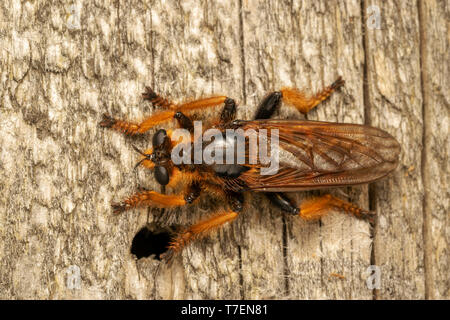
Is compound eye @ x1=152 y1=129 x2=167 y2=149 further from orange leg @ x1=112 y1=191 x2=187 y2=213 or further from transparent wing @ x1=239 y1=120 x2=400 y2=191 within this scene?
transparent wing @ x1=239 y1=120 x2=400 y2=191

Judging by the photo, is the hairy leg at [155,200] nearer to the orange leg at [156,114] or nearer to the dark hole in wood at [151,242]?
the dark hole in wood at [151,242]

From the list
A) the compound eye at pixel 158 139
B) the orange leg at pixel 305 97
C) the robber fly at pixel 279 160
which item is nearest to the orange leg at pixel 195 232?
the robber fly at pixel 279 160

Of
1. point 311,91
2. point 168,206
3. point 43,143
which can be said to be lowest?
point 168,206

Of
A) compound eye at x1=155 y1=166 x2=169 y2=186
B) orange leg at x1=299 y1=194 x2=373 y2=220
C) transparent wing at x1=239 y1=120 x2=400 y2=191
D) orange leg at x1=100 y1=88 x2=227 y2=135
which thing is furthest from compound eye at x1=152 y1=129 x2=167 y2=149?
orange leg at x1=299 y1=194 x2=373 y2=220

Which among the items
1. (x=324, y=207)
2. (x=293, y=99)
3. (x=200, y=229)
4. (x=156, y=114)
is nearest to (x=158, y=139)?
(x=156, y=114)

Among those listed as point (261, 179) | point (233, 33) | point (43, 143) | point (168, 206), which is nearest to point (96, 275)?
point (168, 206)

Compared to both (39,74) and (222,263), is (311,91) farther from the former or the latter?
(39,74)
